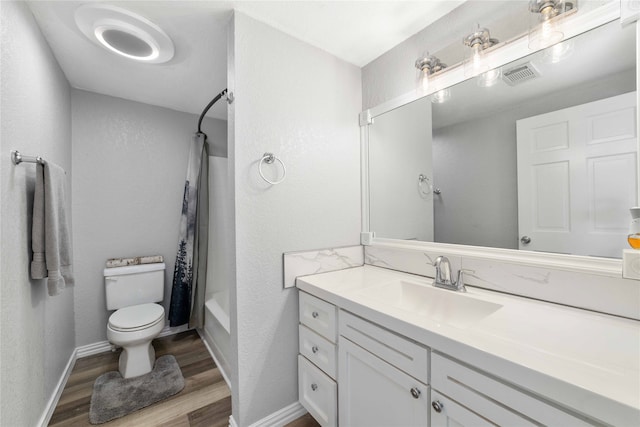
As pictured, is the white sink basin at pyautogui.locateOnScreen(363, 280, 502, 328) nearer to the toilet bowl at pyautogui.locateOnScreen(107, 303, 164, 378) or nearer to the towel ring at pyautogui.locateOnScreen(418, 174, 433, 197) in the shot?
the towel ring at pyautogui.locateOnScreen(418, 174, 433, 197)

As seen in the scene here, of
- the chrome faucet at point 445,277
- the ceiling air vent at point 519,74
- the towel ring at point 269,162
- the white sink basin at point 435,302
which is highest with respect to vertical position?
the ceiling air vent at point 519,74

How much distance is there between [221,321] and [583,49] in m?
2.58

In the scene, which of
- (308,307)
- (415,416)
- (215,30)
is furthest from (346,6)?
(415,416)

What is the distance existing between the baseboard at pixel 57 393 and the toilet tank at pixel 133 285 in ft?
1.46

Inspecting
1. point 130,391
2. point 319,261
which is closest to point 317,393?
point 319,261

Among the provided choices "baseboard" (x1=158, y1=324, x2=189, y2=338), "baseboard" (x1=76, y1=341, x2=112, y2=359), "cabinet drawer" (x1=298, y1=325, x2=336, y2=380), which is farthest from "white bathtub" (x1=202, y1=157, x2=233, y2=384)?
"cabinet drawer" (x1=298, y1=325, x2=336, y2=380)

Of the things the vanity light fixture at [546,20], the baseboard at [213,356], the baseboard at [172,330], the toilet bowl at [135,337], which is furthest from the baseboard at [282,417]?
the vanity light fixture at [546,20]

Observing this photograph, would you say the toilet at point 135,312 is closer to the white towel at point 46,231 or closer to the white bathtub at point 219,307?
the white bathtub at point 219,307

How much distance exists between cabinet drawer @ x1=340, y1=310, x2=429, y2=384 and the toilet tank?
195cm

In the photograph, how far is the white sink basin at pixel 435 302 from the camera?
113 centimetres

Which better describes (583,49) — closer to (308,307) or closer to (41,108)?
(308,307)

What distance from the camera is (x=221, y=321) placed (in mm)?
2027

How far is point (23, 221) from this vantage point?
1246 mm

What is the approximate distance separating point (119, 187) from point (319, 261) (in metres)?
2.03
